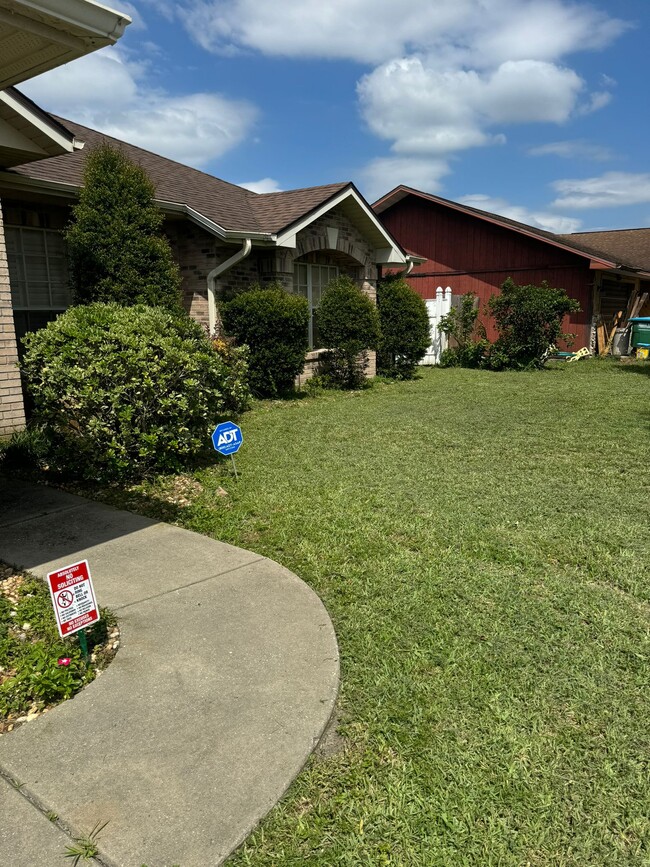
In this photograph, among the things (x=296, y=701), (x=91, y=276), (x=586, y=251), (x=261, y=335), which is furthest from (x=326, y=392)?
(x=586, y=251)

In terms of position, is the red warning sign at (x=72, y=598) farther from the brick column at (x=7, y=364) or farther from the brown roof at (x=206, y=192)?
the brown roof at (x=206, y=192)

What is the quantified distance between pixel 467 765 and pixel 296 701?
0.77 metres

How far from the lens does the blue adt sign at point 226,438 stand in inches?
222

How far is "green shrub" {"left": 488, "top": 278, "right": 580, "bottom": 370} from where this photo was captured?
16.2 metres

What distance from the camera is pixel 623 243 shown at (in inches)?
1110

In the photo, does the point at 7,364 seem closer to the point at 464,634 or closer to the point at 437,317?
the point at 464,634

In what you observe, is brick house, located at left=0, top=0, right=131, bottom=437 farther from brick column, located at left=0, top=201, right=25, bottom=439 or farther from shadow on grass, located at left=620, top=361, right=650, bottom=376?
shadow on grass, located at left=620, top=361, right=650, bottom=376

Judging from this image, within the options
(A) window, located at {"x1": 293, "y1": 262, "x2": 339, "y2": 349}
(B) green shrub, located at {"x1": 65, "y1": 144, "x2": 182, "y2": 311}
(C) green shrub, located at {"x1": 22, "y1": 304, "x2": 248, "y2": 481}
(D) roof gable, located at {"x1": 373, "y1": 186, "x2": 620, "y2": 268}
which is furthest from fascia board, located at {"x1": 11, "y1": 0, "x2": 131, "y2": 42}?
(D) roof gable, located at {"x1": 373, "y1": 186, "x2": 620, "y2": 268}

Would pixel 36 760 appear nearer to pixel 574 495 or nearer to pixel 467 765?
pixel 467 765

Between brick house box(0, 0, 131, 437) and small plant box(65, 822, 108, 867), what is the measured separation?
3824mm

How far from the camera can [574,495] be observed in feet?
18.5

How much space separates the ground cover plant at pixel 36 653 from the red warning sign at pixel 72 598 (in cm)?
24

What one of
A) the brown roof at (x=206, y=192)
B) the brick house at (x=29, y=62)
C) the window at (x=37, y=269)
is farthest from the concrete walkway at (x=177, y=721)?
the brown roof at (x=206, y=192)

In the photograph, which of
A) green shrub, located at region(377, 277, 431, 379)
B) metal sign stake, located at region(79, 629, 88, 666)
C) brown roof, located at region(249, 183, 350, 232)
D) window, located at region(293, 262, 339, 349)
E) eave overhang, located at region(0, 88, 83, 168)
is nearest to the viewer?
metal sign stake, located at region(79, 629, 88, 666)
